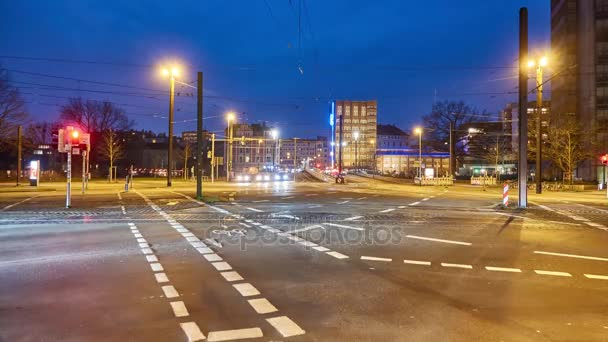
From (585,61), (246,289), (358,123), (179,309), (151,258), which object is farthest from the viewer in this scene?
(358,123)

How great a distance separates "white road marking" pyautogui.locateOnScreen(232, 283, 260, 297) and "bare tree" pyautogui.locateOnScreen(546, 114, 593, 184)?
40.2 metres

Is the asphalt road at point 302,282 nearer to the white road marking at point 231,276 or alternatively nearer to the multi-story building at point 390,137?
the white road marking at point 231,276

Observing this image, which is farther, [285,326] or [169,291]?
[169,291]

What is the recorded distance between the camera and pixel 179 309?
6008 millimetres

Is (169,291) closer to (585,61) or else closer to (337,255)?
(337,255)

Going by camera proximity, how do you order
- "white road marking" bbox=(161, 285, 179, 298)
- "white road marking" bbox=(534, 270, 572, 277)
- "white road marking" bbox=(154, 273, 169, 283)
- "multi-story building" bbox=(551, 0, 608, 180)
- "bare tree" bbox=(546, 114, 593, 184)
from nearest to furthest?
"white road marking" bbox=(161, 285, 179, 298) < "white road marking" bbox=(154, 273, 169, 283) < "white road marking" bbox=(534, 270, 572, 277) < "bare tree" bbox=(546, 114, 593, 184) < "multi-story building" bbox=(551, 0, 608, 180)

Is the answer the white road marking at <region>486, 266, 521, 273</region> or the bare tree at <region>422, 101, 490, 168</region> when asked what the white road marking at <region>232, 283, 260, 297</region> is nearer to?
the white road marking at <region>486, 266, 521, 273</region>

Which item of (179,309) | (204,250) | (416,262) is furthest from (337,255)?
(179,309)

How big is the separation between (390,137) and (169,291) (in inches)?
7413

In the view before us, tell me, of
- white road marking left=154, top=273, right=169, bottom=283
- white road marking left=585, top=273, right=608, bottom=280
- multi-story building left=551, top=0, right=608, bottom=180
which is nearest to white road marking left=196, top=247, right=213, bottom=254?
white road marking left=154, top=273, right=169, bottom=283

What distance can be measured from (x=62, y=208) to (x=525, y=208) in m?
20.3

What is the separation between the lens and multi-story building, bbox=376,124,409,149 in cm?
18800

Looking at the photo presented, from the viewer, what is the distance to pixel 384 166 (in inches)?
4331

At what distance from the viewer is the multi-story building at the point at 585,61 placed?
215 feet
